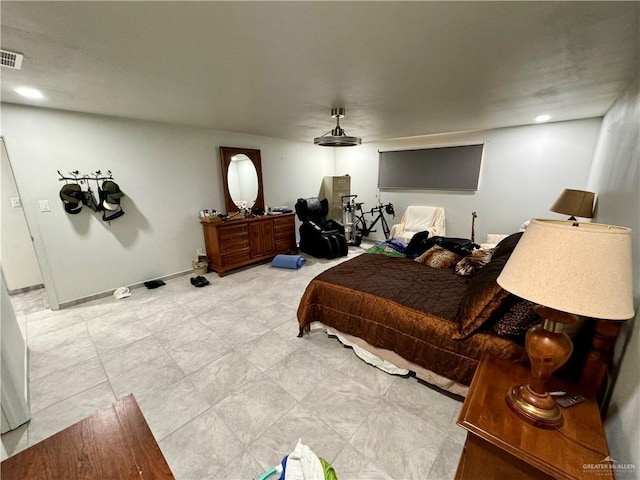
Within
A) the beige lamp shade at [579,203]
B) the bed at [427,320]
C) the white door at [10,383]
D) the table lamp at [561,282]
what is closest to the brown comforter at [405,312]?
the bed at [427,320]

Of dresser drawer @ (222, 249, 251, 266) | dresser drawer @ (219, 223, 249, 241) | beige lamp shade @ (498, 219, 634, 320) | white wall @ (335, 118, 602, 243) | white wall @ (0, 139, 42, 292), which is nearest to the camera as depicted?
beige lamp shade @ (498, 219, 634, 320)

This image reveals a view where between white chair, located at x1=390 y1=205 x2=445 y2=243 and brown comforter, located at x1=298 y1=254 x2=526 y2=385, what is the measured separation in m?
2.26

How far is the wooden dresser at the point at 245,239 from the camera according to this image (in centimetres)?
402

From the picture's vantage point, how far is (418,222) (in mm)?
5039

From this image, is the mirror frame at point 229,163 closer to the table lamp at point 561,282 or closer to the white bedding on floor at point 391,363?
the white bedding on floor at point 391,363

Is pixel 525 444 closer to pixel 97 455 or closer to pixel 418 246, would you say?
pixel 97 455

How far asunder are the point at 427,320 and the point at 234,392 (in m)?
1.51

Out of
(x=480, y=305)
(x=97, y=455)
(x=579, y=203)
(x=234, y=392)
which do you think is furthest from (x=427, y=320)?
(x=579, y=203)

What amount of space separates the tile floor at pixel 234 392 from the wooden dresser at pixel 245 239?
1.22 m

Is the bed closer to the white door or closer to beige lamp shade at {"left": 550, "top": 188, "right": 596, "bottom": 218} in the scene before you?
beige lamp shade at {"left": 550, "top": 188, "right": 596, "bottom": 218}

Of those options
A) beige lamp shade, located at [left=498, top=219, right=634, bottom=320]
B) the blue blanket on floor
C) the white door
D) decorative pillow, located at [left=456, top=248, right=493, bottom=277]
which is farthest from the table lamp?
the blue blanket on floor

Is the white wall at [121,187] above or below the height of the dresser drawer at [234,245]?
Result: above

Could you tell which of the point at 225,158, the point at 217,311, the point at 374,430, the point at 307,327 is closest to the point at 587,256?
the point at 374,430

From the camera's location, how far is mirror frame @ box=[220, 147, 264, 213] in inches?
169
